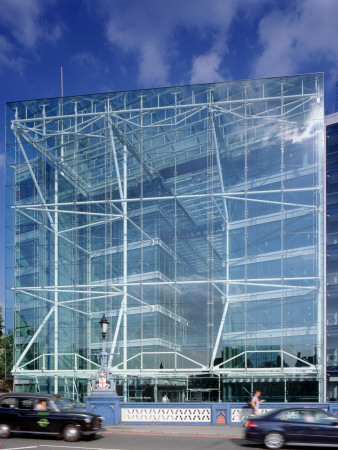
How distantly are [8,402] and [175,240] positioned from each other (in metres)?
19.7

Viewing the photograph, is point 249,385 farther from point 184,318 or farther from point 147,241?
point 147,241

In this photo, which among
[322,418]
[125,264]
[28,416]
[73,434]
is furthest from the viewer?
[125,264]

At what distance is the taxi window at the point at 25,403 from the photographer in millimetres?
16978

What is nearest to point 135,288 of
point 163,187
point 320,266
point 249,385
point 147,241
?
point 147,241

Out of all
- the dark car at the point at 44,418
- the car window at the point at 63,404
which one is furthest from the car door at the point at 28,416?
the car window at the point at 63,404

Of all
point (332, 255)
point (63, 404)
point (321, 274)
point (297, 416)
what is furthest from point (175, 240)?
point (297, 416)

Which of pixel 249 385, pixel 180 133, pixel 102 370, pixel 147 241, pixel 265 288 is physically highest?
pixel 180 133

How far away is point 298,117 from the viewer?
3600cm

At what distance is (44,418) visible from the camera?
16688mm

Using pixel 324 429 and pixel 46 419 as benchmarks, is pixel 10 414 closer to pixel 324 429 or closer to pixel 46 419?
pixel 46 419

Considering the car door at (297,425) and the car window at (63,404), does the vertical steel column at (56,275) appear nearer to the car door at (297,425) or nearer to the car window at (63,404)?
the car window at (63,404)

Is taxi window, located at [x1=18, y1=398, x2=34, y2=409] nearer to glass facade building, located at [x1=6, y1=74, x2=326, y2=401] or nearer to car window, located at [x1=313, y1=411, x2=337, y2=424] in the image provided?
car window, located at [x1=313, y1=411, x2=337, y2=424]

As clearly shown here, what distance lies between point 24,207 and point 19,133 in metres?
5.08

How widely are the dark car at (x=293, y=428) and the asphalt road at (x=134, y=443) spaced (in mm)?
615
